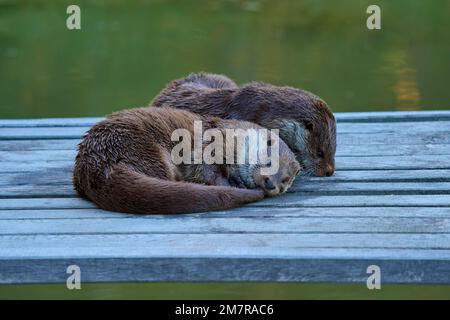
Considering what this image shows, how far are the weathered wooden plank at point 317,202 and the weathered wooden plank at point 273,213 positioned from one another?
49mm

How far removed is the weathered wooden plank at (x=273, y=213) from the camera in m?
3.74

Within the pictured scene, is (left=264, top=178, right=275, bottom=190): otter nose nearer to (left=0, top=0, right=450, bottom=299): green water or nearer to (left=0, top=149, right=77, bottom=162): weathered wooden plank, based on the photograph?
(left=0, top=149, right=77, bottom=162): weathered wooden plank

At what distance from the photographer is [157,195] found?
3.70 metres

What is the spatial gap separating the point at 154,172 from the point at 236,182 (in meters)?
0.32

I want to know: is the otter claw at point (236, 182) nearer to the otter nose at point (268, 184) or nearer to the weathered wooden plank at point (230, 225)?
the otter nose at point (268, 184)

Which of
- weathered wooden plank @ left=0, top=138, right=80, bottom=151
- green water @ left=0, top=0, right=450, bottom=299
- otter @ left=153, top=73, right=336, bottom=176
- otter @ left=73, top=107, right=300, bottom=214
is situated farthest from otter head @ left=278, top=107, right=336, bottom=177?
green water @ left=0, top=0, right=450, bottom=299

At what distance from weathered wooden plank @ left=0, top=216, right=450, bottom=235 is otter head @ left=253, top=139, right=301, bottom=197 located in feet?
0.84

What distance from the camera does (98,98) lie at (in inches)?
320

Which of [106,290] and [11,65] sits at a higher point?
[11,65]

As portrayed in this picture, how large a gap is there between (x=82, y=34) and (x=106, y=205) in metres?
6.75

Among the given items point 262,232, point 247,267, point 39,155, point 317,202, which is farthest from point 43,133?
point 247,267
